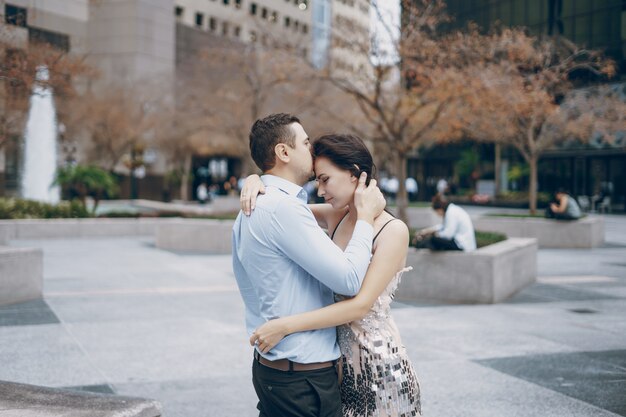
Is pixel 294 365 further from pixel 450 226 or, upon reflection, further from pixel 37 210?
pixel 37 210

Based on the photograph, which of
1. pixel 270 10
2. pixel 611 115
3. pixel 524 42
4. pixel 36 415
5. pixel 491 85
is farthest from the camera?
pixel 270 10

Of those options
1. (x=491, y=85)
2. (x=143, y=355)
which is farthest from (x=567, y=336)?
(x=491, y=85)

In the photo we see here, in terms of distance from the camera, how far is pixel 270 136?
2723 mm

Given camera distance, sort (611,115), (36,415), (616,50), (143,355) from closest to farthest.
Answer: (36,415), (143,355), (611,115), (616,50)

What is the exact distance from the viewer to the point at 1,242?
17.6m

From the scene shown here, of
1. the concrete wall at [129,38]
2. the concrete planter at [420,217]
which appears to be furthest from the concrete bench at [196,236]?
the concrete wall at [129,38]

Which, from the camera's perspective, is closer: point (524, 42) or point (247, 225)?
point (247, 225)

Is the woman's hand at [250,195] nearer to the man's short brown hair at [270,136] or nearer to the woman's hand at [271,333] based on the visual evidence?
the man's short brown hair at [270,136]

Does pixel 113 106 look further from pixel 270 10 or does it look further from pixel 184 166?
pixel 270 10

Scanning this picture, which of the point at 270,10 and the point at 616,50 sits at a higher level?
the point at 270,10

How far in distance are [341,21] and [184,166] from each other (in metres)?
36.7

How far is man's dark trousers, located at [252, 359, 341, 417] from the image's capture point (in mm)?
2693

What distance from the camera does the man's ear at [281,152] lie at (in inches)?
107

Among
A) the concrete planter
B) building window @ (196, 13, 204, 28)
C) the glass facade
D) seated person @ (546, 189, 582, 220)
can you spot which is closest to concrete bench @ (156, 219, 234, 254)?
seated person @ (546, 189, 582, 220)
